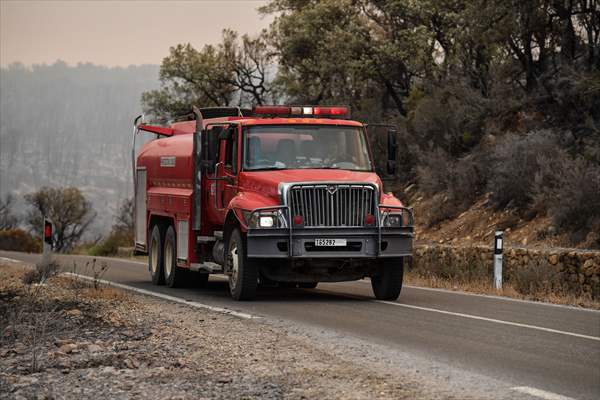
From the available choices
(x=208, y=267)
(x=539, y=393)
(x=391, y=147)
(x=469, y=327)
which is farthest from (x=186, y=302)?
(x=539, y=393)

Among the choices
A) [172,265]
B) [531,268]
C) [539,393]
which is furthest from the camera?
[172,265]

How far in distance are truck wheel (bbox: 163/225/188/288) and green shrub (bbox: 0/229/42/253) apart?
52810mm

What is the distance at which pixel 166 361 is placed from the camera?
9.40 m

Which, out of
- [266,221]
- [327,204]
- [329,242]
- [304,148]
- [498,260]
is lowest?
[498,260]

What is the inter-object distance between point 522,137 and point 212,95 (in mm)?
28011

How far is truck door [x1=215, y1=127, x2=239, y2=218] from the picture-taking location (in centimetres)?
1634

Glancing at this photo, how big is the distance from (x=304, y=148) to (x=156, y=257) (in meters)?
4.97

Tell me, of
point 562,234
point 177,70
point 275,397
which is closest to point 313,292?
point 562,234

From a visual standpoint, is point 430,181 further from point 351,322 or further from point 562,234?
point 351,322

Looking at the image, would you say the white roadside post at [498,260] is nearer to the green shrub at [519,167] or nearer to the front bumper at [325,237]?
the front bumper at [325,237]

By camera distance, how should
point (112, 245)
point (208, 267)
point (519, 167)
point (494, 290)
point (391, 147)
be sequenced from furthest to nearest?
point (112, 245)
point (519, 167)
point (494, 290)
point (208, 267)
point (391, 147)

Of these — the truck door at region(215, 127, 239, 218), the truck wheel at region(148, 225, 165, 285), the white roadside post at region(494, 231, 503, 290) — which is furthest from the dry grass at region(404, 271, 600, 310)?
the truck wheel at region(148, 225, 165, 285)

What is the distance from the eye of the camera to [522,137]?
2938 centimetres

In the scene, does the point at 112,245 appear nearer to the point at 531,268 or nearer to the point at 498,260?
the point at 498,260
